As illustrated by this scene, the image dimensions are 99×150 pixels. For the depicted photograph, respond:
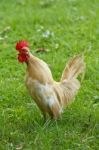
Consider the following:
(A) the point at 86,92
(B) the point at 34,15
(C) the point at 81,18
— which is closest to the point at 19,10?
(B) the point at 34,15

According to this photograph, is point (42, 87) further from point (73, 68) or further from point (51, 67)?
point (51, 67)

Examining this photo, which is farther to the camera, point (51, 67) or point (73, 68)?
point (51, 67)

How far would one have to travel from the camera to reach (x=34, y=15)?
959cm

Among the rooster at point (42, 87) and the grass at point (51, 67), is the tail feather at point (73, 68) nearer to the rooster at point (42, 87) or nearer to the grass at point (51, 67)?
the rooster at point (42, 87)

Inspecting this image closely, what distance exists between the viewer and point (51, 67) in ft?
23.9

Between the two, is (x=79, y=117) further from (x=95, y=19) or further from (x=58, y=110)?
(x=95, y=19)

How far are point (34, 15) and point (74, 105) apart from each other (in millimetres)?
3861

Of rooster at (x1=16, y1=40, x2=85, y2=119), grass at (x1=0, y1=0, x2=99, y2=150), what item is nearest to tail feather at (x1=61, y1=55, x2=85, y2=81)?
rooster at (x1=16, y1=40, x2=85, y2=119)

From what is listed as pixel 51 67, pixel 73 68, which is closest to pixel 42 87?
pixel 73 68

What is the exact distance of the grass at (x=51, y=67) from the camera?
5.25m

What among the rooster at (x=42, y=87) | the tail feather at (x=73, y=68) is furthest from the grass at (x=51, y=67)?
the tail feather at (x=73, y=68)

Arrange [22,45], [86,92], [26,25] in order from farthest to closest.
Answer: [26,25], [86,92], [22,45]

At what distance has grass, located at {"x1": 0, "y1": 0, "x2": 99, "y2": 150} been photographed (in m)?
5.25

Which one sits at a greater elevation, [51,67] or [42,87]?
[42,87]
